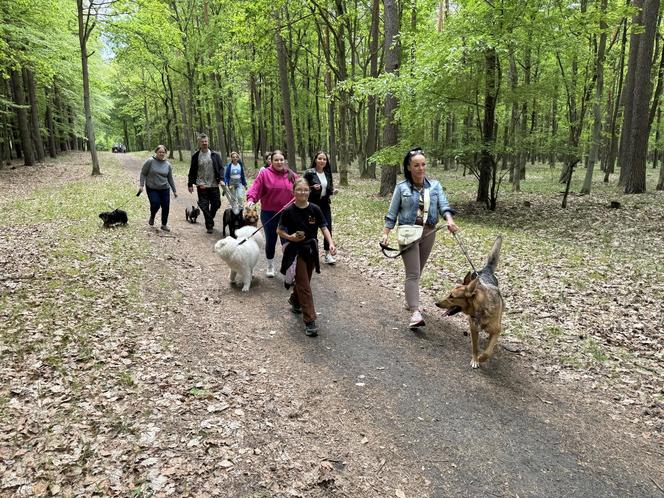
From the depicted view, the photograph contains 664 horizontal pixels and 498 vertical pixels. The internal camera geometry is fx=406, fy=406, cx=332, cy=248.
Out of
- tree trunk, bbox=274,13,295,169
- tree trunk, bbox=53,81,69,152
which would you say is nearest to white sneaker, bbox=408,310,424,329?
tree trunk, bbox=274,13,295,169

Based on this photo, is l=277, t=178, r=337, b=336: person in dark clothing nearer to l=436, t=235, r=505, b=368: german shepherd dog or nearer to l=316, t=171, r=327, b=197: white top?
l=436, t=235, r=505, b=368: german shepherd dog

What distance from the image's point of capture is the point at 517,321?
6.14 meters

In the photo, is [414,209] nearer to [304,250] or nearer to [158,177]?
[304,250]

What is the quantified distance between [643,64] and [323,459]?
17424mm

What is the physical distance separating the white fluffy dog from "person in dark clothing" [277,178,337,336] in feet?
4.84

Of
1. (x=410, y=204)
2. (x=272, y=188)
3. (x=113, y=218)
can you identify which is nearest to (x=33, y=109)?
(x=113, y=218)

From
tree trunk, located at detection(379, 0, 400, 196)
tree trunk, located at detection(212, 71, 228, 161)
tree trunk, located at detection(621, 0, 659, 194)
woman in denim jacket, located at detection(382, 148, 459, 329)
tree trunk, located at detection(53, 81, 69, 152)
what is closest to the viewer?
woman in denim jacket, located at detection(382, 148, 459, 329)

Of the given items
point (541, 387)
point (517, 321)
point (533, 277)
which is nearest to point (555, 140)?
point (533, 277)

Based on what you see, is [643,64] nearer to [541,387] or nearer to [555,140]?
[555,140]

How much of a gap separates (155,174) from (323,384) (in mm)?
8532

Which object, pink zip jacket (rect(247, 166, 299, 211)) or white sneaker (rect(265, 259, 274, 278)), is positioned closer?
pink zip jacket (rect(247, 166, 299, 211))

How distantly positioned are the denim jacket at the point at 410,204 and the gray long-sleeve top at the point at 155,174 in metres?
7.27

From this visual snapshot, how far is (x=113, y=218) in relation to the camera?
37.9ft

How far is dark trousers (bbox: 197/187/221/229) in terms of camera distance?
11.2 m
